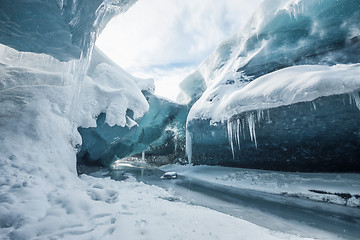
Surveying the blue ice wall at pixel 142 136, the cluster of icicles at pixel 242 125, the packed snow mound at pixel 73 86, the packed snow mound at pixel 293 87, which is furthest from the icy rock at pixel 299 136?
the blue ice wall at pixel 142 136

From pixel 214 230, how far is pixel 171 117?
18670 millimetres

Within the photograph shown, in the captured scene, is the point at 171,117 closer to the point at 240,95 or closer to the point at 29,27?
the point at 240,95

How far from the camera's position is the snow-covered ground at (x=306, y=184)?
6.36 m

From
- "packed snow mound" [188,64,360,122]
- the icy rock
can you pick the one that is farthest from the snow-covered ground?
"packed snow mound" [188,64,360,122]

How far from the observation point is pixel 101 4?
4.07 metres

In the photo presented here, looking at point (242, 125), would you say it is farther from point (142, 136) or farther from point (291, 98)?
point (142, 136)

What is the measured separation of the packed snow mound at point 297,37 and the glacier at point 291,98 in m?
0.04

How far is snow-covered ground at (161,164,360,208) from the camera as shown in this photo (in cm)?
636

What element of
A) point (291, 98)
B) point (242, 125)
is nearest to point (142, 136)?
point (242, 125)

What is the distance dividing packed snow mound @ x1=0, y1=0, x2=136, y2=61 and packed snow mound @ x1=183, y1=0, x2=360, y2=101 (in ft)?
36.3

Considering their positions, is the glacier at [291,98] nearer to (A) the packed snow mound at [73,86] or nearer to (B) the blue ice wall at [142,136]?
(B) the blue ice wall at [142,136]

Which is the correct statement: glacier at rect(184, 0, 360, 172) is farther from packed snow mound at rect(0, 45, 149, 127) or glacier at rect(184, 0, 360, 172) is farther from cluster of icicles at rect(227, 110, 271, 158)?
packed snow mound at rect(0, 45, 149, 127)

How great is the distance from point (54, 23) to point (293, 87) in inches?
367

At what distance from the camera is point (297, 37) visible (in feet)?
38.7
